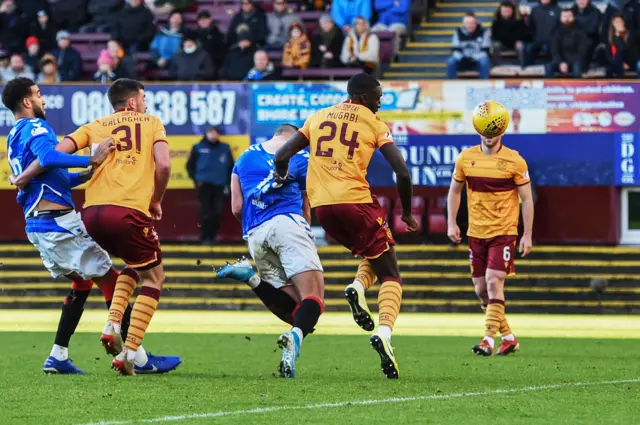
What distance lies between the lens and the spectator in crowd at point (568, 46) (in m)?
20.0

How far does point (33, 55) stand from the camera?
912 inches

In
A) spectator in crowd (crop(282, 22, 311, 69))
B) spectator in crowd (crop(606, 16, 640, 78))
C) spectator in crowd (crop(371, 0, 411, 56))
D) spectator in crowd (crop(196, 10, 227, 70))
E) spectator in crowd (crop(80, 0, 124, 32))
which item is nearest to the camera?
spectator in crowd (crop(606, 16, 640, 78))

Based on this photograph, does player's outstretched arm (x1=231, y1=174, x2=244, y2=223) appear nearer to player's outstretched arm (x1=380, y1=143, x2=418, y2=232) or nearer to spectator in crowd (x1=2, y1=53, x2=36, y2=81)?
player's outstretched arm (x1=380, y1=143, x2=418, y2=232)

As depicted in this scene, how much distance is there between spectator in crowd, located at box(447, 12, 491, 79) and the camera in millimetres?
20641

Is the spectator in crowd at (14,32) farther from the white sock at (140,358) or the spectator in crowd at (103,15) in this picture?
the white sock at (140,358)

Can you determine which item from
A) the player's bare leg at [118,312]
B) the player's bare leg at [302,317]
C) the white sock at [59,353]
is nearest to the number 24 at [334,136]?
the player's bare leg at [302,317]

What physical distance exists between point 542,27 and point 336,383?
41.5 ft

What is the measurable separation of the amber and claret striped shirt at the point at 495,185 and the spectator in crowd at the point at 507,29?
8288 millimetres

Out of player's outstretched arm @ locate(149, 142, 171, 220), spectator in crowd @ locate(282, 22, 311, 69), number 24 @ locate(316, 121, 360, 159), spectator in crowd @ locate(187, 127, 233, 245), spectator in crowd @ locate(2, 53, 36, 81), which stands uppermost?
number 24 @ locate(316, 121, 360, 159)

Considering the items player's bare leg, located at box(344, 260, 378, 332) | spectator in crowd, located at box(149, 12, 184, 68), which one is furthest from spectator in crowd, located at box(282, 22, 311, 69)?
player's bare leg, located at box(344, 260, 378, 332)

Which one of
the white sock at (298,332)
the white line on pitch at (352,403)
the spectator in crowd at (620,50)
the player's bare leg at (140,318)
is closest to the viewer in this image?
the white line on pitch at (352,403)

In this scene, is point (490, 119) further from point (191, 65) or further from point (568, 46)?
point (191, 65)

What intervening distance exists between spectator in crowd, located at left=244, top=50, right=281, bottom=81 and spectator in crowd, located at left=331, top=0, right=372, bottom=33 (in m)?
1.94

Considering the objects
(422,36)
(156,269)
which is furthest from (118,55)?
(156,269)
